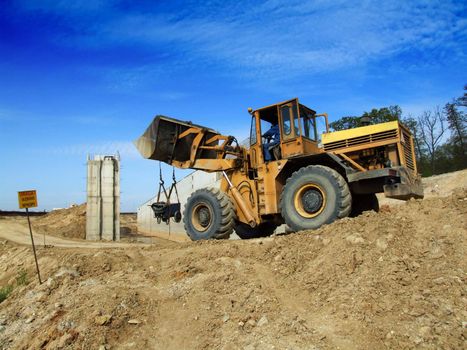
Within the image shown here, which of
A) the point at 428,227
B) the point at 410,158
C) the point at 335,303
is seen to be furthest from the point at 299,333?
the point at 410,158

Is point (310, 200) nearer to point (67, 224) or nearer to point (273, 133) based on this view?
point (273, 133)

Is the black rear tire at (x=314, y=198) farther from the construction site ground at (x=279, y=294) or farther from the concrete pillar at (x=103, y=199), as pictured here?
the concrete pillar at (x=103, y=199)

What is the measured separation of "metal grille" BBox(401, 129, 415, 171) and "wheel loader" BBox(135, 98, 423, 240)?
0.07 feet

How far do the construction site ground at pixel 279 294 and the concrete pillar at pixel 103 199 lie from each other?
11.0 m

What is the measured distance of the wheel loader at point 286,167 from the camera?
851cm

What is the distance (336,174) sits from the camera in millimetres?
8430

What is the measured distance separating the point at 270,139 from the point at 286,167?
935 millimetres

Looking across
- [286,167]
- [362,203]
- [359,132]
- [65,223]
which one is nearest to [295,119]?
[286,167]

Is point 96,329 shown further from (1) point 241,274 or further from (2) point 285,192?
(2) point 285,192

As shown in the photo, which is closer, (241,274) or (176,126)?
(241,274)

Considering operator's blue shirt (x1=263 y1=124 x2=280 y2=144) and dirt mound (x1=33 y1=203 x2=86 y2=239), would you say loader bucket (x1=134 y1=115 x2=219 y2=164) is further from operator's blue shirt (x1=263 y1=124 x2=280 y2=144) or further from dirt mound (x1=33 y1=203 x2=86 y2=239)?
dirt mound (x1=33 y1=203 x2=86 y2=239)

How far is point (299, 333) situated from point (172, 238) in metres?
18.6

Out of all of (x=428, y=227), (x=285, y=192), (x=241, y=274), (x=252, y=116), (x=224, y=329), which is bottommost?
(x=224, y=329)

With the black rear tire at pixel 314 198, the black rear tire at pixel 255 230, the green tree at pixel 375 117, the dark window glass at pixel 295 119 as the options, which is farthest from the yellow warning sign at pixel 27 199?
the green tree at pixel 375 117
